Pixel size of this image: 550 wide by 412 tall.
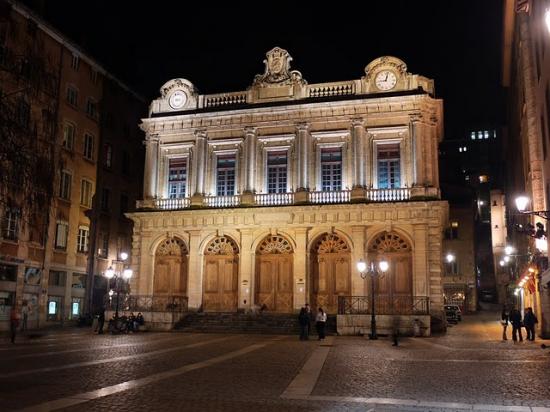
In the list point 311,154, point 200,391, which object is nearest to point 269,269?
point 311,154

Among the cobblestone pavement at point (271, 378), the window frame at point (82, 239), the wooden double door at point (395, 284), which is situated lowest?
the cobblestone pavement at point (271, 378)

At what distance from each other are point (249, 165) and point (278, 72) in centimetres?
622

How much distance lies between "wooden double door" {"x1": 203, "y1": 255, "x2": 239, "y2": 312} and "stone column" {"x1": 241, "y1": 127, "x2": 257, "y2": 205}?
3.64m

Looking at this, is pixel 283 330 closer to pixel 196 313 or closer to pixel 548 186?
pixel 196 313

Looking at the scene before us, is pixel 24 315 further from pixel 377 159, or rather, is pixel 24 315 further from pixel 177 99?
pixel 377 159

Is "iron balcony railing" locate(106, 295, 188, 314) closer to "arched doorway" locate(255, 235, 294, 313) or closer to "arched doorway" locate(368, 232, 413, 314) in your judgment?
"arched doorway" locate(255, 235, 294, 313)

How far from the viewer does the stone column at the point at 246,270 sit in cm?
3369

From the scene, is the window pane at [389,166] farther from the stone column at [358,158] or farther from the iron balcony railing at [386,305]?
the iron balcony railing at [386,305]

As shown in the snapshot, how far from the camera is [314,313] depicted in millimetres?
32625

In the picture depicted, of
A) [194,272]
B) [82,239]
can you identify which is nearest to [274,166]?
[194,272]

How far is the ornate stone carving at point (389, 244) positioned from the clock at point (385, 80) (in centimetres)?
862

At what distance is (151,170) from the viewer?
123 ft

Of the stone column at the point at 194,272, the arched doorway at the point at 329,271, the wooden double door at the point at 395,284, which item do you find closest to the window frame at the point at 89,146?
the stone column at the point at 194,272

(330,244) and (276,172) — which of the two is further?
(276,172)
